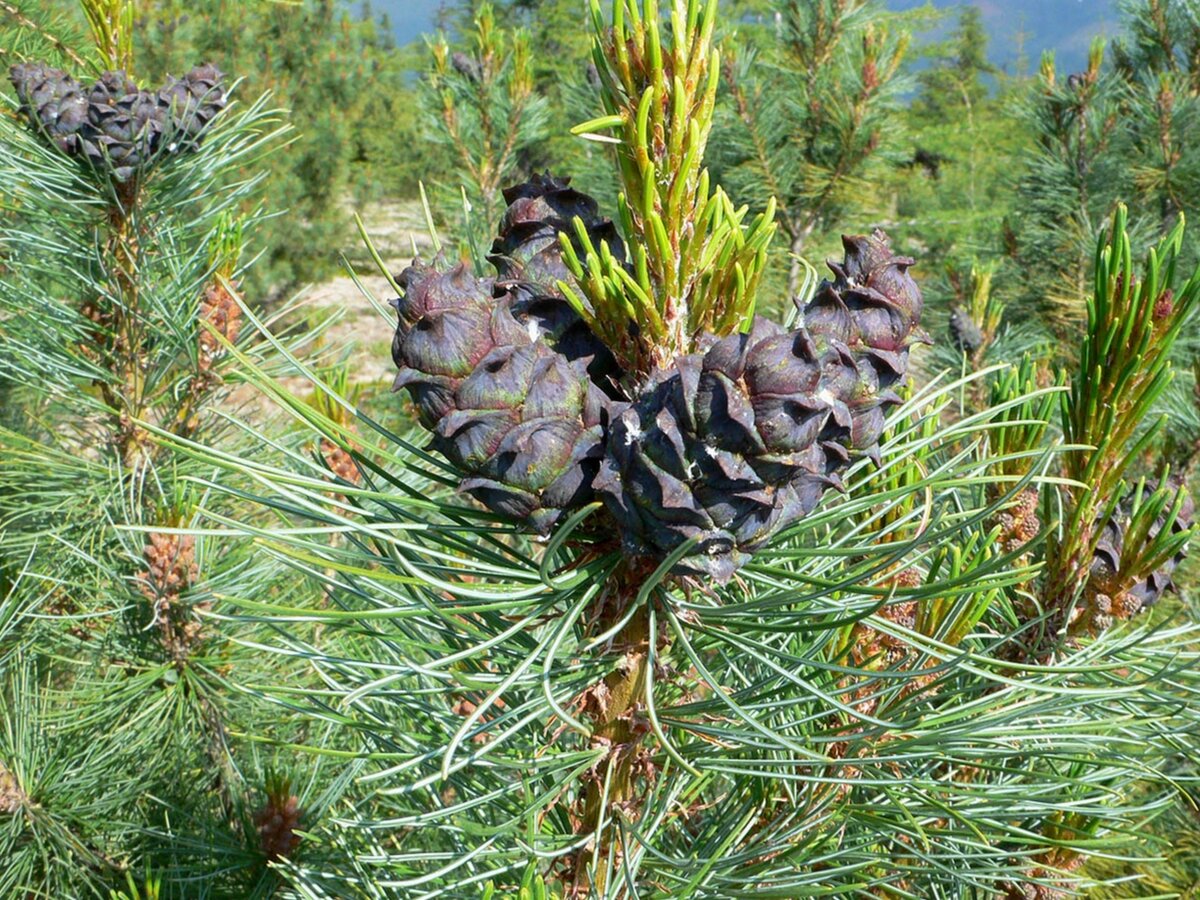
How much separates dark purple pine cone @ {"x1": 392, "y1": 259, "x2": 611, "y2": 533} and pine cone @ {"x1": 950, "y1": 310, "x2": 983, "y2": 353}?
2.43 meters

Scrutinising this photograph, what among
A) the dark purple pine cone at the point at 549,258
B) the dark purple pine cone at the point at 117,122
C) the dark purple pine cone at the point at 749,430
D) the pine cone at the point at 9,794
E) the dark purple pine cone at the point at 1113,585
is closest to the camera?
the dark purple pine cone at the point at 749,430

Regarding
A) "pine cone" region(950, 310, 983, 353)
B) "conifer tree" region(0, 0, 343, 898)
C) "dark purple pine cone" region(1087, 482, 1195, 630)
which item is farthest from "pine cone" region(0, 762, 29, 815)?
"pine cone" region(950, 310, 983, 353)

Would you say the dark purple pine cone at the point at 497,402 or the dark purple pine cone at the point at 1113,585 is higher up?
the dark purple pine cone at the point at 497,402

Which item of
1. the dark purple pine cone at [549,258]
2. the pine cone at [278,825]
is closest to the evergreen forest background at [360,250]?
the pine cone at [278,825]

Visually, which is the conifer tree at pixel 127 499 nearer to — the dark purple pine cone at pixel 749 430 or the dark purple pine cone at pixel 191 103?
the dark purple pine cone at pixel 191 103

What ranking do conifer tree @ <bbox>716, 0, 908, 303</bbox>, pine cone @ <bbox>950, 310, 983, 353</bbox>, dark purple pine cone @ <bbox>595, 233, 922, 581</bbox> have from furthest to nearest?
conifer tree @ <bbox>716, 0, 908, 303</bbox>, pine cone @ <bbox>950, 310, 983, 353</bbox>, dark purple pine cone @ <bbox>595, 233, 922, 581</bbox>

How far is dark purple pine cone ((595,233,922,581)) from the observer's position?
1.64ft

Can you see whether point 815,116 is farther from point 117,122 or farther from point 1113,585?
point 1113,585

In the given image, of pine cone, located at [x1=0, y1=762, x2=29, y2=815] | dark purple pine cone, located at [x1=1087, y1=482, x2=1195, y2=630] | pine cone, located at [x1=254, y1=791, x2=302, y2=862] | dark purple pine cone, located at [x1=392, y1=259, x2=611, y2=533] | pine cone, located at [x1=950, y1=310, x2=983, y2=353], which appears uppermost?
dark purple pine cone, located at [x1=392, y1=259, x2=611, y2=533]

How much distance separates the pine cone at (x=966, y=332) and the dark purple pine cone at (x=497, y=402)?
2.43 metres

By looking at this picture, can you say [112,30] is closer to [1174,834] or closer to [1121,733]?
[1121,733]

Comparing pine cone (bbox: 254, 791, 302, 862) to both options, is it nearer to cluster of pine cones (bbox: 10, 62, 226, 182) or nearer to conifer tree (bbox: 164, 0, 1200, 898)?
conifer tree (bbox: 164, 0, 1200, 898)

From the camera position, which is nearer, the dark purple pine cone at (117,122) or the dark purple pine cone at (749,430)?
the dark purple pine cone at (749,430)

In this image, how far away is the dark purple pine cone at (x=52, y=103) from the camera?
1289 mm
